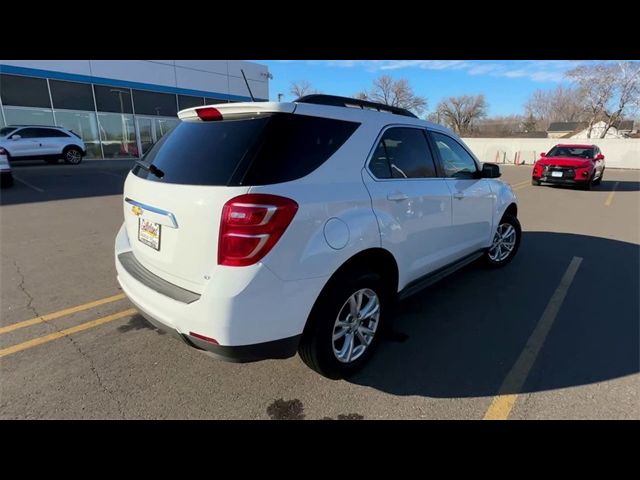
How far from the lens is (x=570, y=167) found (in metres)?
12.9

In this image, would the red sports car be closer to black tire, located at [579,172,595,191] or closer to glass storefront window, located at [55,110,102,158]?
black tire, located at [579,172,595,191]

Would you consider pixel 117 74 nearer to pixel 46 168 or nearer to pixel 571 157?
pixel 46 168

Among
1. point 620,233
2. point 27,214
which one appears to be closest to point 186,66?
point 27,214

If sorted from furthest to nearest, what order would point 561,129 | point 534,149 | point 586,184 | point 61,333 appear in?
1. point 561,129
2. point 534,149
3. point 586,184
4. point 61,333

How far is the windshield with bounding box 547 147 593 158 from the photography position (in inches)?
545

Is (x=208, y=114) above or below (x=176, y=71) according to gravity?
below

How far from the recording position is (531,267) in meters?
5.02

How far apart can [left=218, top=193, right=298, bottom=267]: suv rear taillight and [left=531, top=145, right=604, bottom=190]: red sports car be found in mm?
14552

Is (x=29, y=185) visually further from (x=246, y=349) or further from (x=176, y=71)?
(x=176, y=71)

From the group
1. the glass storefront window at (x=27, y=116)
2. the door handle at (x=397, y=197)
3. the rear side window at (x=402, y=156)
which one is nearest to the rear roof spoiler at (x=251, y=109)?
the rear side window at (x=402, y=156)

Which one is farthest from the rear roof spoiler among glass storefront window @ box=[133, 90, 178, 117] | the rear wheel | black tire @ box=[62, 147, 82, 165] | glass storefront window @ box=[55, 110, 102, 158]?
glass storefront window @ box=[133, 90, 178, 117]

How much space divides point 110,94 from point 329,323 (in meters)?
25.7

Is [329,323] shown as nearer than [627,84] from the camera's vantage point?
Yes

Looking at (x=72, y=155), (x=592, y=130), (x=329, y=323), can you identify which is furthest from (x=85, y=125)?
(x=592, y=130)
